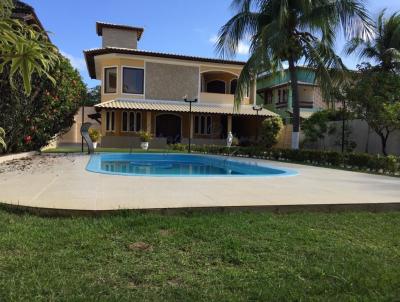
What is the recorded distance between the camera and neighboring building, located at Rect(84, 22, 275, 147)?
28797mm

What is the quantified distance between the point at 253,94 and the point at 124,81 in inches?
401

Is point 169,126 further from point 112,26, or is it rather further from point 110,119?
point 112,26

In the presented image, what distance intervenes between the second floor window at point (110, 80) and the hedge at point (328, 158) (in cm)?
941

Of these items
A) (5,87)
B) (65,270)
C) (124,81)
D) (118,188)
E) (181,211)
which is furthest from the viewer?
(124,81)

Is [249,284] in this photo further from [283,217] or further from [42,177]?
[42,177]

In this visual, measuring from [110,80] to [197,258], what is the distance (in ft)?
89.1

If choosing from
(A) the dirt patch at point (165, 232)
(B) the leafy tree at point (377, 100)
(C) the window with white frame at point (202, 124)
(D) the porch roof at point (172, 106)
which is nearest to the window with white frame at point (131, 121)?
(D) the porch roof at point (172, 106)

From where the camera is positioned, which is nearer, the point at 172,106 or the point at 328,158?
the point at 328,158

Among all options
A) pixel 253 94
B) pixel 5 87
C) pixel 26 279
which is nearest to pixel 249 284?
pixel 26 279

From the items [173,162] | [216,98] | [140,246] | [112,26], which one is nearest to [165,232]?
[140,246]

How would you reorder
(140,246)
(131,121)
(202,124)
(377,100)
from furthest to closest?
(202,124) < (131,121) < (377,100) < (140,246)

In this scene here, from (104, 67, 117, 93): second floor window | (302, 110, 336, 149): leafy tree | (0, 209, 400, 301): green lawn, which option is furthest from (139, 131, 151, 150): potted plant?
(0, 209, 400, 301): green lawn

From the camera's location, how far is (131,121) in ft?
97.9

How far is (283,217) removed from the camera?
5.96m
